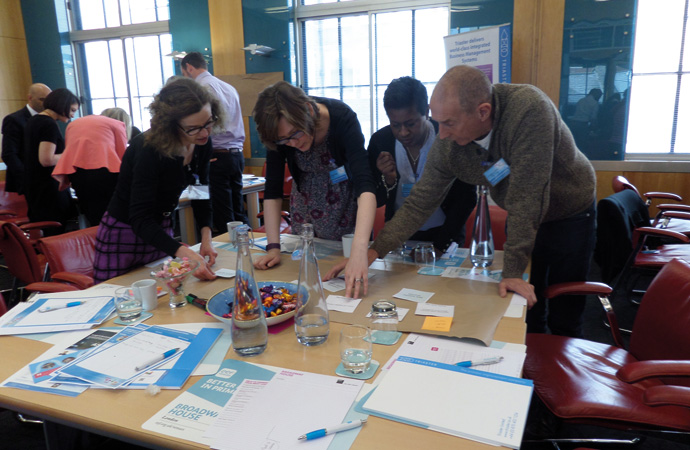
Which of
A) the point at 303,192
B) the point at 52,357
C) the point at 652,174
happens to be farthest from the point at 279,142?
A: the point at 652,174

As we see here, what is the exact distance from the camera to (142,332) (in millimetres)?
1204

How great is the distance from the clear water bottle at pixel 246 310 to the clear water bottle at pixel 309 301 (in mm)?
106

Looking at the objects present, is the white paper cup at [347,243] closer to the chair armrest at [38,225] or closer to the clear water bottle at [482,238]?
the clear water bottle at [482,238]

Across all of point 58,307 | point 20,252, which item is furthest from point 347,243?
point 20,252

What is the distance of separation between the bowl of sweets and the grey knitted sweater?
0.49 metres

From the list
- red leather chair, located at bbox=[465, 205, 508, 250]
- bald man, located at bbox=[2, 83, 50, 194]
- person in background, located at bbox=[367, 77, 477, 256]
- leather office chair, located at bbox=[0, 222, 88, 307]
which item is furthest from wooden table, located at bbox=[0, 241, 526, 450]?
bald man, located at bbox=[2, 83, 50, 194]

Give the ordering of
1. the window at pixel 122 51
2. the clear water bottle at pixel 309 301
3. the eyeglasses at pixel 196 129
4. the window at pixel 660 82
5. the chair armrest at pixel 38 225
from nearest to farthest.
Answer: the clear water bottle at pixel 309 301, the eyeglasses at pixel 196 129, the chair armrest at pixel 38 225, the window at pixel 660 82, the window at pixel 122 51

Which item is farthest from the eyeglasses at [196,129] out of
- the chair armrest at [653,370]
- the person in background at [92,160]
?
the person in background at [92,160]

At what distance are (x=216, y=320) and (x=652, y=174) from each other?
4.55 metres

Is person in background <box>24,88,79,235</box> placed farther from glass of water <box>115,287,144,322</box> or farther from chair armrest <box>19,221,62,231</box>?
glass of water <box>115,287,144,322</box>

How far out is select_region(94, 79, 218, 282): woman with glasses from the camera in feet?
5.39

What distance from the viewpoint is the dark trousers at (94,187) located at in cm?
319

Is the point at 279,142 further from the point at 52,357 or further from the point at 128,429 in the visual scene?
the point at 128,429

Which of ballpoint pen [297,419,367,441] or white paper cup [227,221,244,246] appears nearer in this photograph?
ballpoint pen [297,419,367,441]
